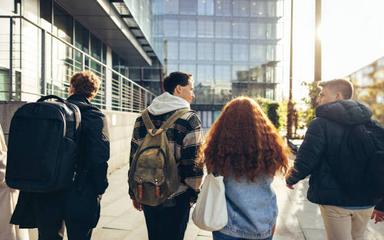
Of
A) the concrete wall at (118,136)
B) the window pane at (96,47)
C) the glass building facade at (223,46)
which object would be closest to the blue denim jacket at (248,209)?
the concrete wall at (118,136)

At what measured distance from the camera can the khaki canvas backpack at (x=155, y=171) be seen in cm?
296

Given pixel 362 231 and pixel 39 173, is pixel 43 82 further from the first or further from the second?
pixel 362 231

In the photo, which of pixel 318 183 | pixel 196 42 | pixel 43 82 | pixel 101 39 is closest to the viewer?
pixel 318 183

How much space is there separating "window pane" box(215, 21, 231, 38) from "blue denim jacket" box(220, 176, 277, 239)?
48.5m

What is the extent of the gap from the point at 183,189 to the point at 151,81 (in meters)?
39.2

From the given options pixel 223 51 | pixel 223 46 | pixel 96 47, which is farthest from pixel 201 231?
pixel 223 46

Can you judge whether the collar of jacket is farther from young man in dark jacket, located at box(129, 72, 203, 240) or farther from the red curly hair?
the red curly hair

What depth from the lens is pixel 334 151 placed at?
2992 mm

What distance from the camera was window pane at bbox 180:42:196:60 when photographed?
161ft

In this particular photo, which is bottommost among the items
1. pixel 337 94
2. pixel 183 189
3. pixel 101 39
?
pixel 183 189

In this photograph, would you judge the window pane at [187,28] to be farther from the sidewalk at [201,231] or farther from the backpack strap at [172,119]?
the backpack strap at [172,119]

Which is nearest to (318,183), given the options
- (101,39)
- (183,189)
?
(183,189)

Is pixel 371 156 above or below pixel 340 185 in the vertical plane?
above

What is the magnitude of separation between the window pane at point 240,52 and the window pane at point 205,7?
Result: 5701mm
